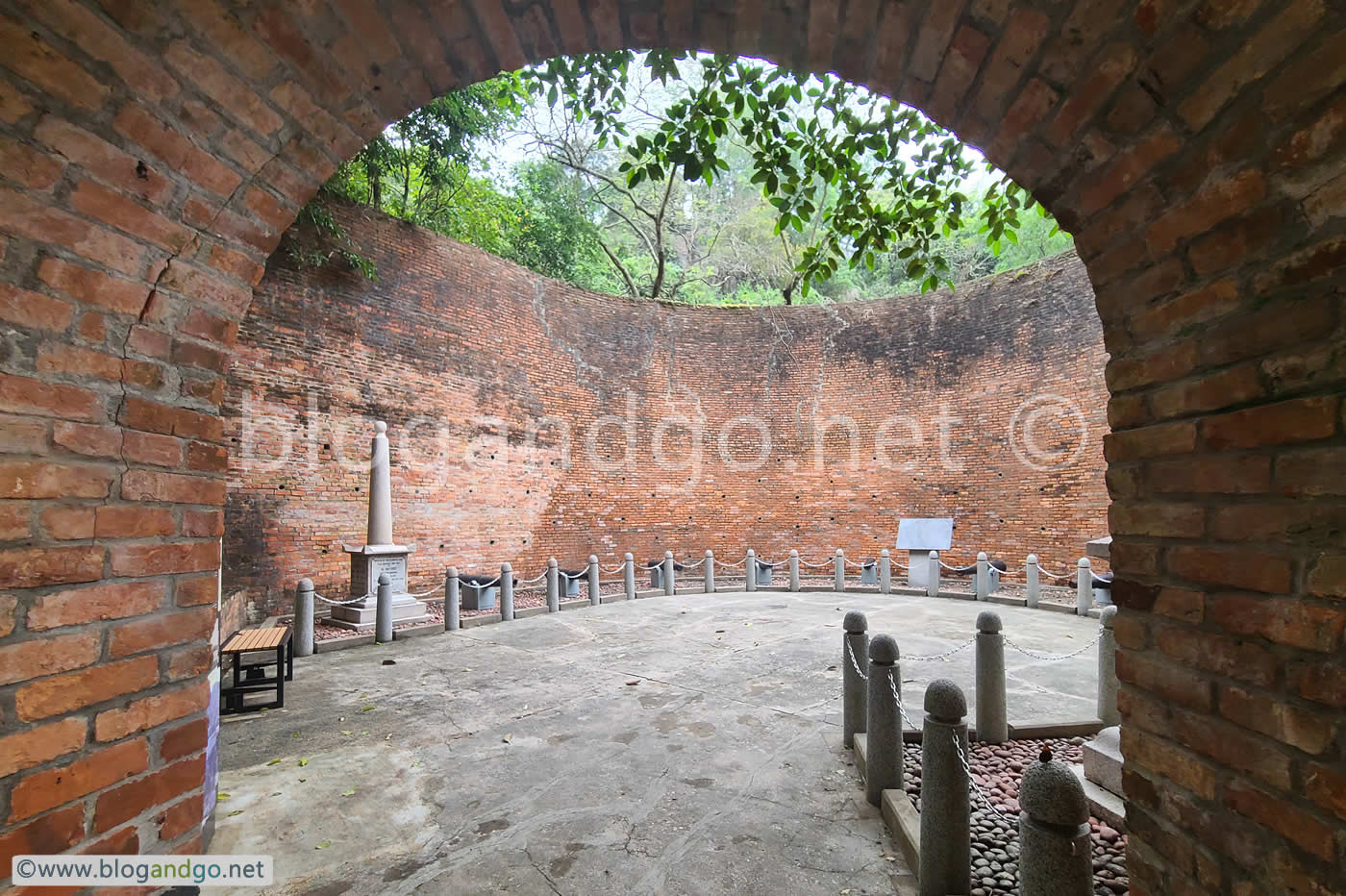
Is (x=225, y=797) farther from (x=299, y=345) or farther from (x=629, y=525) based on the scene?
(x=629, y=525)

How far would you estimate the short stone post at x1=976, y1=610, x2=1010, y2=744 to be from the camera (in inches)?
157

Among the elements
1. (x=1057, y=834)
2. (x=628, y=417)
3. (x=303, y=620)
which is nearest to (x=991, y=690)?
(x=1057, y=834)

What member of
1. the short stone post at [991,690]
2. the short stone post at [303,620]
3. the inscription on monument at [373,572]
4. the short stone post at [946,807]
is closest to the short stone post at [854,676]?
the short stone post at [991,690]

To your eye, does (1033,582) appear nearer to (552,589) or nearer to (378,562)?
(552,589)

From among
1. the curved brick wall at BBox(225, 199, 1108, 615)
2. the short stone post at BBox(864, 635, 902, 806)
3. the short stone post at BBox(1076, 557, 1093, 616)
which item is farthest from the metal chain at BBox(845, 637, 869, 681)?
the curved brick wall at BBox(225, 199, 1108, 615)

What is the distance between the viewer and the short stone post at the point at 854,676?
12.7ft

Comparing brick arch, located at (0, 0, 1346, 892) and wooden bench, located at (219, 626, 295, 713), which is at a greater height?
brick arch, located at (0, 0, 1346, 892)

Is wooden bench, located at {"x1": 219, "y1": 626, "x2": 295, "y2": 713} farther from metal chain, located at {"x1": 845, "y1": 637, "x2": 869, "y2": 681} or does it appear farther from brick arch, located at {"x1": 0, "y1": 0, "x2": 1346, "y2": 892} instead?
metal chain, located at {"x1": 845, "y1": 637, "x2": 869, "y2": 681}

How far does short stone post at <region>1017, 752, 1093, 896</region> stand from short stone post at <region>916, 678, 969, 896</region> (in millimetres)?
587

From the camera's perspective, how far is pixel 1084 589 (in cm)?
902

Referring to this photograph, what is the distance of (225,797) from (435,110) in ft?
37.5

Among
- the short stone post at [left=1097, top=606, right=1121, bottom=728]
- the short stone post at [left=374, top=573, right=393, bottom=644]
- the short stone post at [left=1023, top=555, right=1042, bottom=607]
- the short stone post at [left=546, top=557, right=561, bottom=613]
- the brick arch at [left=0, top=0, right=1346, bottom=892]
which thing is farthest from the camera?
the short stone post at [left=1023, top=555, right=1042, bottom=607]

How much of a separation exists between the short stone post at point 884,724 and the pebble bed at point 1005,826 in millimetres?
205

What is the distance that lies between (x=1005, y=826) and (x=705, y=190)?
25589mm
